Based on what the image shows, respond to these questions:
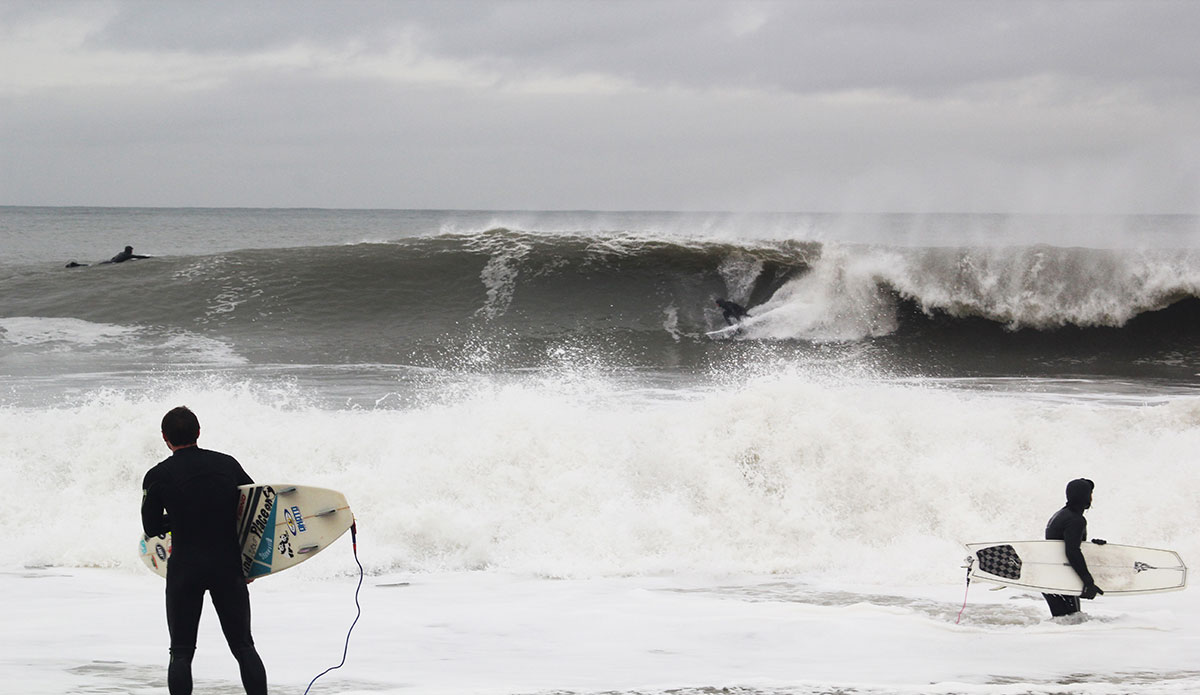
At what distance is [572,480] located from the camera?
25.6 ft

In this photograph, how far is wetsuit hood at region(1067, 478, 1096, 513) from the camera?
195 inches

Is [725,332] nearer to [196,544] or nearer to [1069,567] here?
[1069,567]

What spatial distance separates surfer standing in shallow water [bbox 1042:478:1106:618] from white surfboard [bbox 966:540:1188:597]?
0.06 m

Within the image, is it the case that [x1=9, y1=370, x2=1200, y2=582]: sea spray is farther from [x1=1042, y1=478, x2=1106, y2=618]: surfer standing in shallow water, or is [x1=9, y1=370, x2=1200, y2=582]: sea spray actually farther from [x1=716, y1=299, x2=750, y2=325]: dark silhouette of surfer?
[x1=716, y1=299, x2=750, y2=325]: dark silhouette of surfer

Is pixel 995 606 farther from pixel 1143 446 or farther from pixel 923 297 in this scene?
pixel 923 297

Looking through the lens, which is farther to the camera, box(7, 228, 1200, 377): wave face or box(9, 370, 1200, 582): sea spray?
box(7, 228, 1200, 377): wave face

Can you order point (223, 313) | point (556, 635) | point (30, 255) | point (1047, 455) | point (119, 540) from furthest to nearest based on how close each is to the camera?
point (30, 255), point (223, 313), point (1047, 455), point (119, 540), point (556, 635)

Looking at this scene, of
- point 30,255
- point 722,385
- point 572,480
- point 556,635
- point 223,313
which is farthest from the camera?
point 30,255

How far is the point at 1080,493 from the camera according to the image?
4.96 metres

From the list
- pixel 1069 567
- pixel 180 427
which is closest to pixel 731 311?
pixel 1069 567

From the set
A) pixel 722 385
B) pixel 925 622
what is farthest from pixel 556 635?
pixel 722 385

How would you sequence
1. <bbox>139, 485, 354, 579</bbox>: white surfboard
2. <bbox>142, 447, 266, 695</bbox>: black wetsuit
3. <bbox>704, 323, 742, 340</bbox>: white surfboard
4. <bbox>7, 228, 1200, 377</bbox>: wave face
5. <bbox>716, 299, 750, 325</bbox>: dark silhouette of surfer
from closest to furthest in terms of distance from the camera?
1. <bbox>142, 447, 266, 695</bbox>: black wetsuit
2. <bbox>139, 485, 354, 579</bbox>: white surfboard
3. <bbox>7, 228, 1200, 377</bbox>: wave face
4. <bbox>704, 323, 742, 340</bbox>: white surfboard
5. <bbox>716, 299, 750, 325</bbox>: dark silhouette of surfer

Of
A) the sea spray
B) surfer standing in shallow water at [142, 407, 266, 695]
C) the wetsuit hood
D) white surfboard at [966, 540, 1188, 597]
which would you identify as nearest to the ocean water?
the sea spray

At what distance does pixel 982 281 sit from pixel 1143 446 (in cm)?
986
